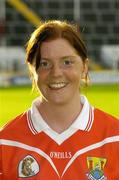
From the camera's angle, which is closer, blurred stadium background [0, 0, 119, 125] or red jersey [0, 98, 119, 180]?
red jersey [0, 98, 119, 180]

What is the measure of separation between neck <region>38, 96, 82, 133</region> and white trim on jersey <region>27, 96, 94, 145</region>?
3 cm

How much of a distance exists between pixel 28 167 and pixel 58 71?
1.44 ft

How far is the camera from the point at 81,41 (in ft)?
10.2

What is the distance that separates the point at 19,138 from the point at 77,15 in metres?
17.8

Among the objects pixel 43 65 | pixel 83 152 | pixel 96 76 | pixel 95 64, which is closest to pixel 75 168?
pixel 83 152

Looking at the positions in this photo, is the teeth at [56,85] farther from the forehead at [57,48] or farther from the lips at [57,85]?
the forehead at [57,48]

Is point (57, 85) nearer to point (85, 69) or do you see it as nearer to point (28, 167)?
point (85, 69)

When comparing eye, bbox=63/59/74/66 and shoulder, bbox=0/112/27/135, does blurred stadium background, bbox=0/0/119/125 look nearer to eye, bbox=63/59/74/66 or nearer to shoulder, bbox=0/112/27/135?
shoulder, bbox=0/112/27/135

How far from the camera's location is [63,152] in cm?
308

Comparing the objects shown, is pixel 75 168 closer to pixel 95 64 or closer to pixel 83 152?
pixel 83 152

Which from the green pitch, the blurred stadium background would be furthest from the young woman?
the blurred stadium background

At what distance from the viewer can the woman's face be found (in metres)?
3.04

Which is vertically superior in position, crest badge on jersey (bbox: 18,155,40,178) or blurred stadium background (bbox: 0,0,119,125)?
blurred stadium background (bbox: 0,0,119,125)

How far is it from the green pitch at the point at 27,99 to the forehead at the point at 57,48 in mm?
6840
